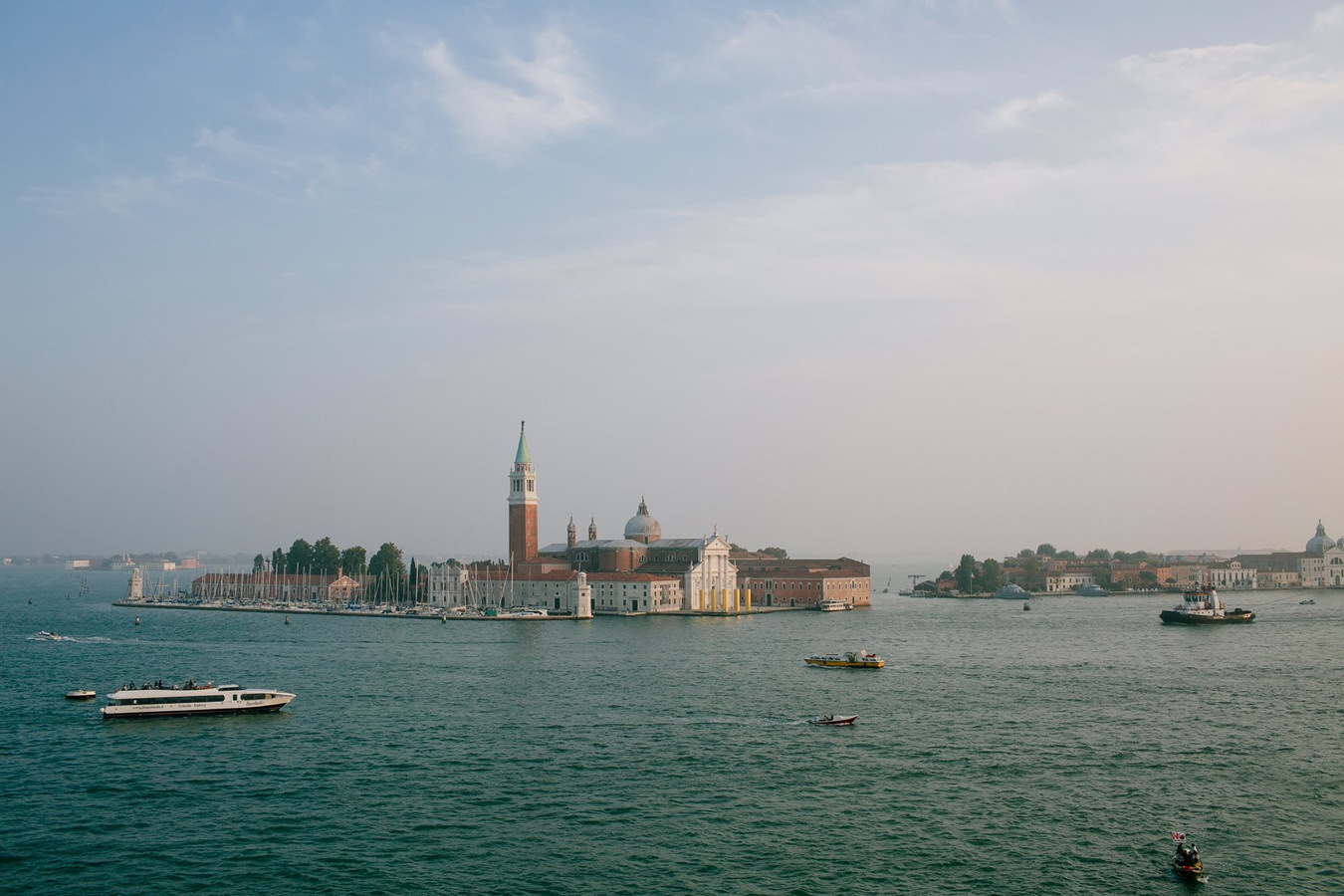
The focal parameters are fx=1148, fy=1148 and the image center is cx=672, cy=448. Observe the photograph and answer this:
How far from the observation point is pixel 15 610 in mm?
82562

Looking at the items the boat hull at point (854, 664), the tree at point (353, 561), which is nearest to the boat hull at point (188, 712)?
the boat hull at point (854, 664)

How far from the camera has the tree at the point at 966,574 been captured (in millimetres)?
115938

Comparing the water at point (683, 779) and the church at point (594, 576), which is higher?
the church at point (594, 576)

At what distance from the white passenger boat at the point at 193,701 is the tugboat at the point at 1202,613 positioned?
5399 cm

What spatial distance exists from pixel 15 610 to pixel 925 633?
212 feet

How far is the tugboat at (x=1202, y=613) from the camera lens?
220 feet

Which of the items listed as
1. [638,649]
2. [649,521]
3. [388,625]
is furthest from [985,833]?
[649,521]

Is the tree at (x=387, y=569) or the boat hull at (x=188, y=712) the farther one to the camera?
the tree at (x=387, y=569)

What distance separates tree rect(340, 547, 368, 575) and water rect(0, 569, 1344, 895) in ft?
175

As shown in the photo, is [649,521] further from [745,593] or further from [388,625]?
[388,625]

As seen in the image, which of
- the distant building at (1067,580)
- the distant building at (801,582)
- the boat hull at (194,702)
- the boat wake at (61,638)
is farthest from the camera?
the distant building at (1067,580)

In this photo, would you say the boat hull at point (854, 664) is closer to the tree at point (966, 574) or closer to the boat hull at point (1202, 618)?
the boat hull at point (1202, 618)

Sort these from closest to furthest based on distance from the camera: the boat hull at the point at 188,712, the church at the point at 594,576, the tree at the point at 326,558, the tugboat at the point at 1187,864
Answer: the tugboat at the point at 1187,864, the boat hull at the point at 188,712, the church at the point at 594,576, the tree at the point at 326,558

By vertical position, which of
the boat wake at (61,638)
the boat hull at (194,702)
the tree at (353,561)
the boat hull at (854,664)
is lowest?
the boat hull at (854,664)
